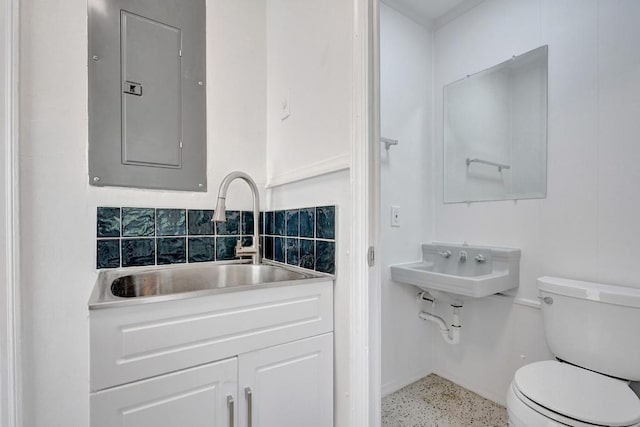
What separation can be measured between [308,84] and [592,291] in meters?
1.50

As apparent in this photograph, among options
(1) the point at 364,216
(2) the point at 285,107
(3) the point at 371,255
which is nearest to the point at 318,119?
(2) the point at 285,107

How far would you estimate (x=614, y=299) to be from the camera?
1.26 meters

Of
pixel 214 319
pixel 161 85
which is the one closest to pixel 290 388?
pixel 214 319

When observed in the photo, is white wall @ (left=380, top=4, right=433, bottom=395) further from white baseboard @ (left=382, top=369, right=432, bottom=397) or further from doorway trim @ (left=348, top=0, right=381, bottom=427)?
doorway trim @ (left=348, top=0, right=381, bottom=427)

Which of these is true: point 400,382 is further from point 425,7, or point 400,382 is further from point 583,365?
point 425,7

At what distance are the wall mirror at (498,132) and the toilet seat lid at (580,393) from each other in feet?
2.83

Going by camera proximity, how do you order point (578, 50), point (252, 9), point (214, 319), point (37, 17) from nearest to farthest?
point (214, 319) → point (37, 17) → point (578, 50) → point (252, 9)

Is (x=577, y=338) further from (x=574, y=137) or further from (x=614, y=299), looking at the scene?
(x=574, y=137)

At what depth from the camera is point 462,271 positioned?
1894 mm

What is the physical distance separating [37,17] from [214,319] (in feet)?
4.30

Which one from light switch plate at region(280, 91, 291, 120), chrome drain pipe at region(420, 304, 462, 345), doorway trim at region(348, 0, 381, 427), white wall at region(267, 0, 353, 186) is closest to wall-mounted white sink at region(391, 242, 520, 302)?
chrome drain pipe at region(420, 304, 462, 345)

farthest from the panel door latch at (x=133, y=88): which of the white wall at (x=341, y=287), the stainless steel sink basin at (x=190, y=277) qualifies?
the white wall at (x=341, y=287)

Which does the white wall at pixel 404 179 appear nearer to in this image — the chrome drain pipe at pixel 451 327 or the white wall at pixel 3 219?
the chrome drain pipe at pixel 451 327

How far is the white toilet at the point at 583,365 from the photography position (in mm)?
1022
